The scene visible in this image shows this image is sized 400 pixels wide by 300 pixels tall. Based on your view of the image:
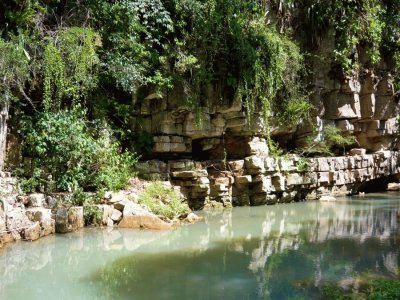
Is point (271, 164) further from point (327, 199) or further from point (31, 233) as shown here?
point (31, 233)

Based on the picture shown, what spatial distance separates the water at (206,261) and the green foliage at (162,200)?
2.73ft

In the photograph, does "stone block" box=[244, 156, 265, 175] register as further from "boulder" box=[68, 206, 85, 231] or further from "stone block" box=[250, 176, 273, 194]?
"boulder" box=[68, 206, 85, 231]

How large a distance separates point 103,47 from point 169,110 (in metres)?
2.77

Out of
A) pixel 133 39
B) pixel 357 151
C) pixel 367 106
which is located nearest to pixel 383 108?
pixel 367 106

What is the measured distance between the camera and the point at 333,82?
18.4m

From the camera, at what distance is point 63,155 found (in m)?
10.4

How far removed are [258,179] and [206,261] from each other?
7.44 meters

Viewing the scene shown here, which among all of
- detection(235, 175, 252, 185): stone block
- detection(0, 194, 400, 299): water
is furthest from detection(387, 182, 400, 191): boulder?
detection(0, 194, 400, 299): water

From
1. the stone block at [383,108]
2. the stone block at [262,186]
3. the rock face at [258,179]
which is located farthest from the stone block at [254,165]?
the stone block at [383,108]

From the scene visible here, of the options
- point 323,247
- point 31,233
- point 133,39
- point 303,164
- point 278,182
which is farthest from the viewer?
point 303,164

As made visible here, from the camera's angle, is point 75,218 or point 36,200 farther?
point 75,218

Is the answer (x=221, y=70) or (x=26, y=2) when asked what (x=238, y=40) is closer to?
(x=221, y=70)

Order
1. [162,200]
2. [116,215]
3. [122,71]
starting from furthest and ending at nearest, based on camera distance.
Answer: [162,200], [122,71], [116,215]

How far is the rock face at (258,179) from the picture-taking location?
13375mm
